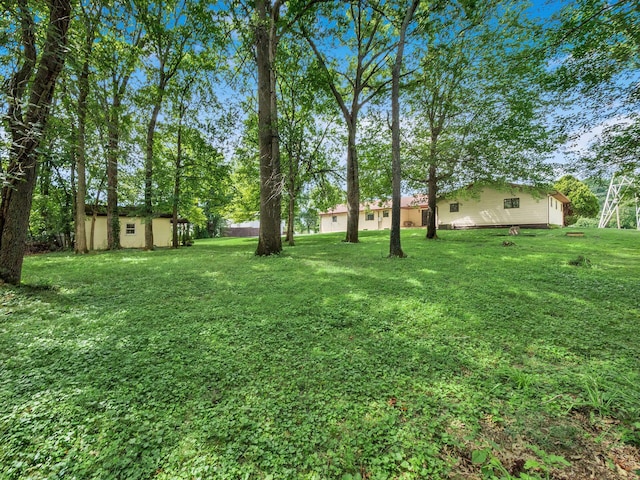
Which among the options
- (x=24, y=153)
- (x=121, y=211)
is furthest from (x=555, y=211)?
(x=121, y=211)

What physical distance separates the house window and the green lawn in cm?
1967

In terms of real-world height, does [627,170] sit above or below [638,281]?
above

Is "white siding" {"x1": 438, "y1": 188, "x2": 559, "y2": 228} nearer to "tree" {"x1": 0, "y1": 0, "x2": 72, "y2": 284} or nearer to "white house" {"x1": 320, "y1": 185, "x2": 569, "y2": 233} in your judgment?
"white house" {"x1": 320, "y1": 185, "x2": 569, "y2": 233}

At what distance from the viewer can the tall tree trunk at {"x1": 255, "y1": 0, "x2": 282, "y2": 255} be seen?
8680 millimetres

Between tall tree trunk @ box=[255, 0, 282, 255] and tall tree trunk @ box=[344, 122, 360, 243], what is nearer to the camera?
tall tree trunk @ box=[255, 0, 282, 255]

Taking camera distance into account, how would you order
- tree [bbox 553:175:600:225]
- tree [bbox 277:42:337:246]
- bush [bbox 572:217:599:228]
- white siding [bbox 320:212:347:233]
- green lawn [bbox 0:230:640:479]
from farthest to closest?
white siding [bbox 320:212:347:233] → bush [bbox 572:217:599:228] → tree [bbox 553:175:600:225] → tree [bbox 277:42:337:246] → green lawn [bbox 0:230:640:479]

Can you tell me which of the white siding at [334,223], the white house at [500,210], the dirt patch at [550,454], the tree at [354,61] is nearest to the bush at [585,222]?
the white house at [500,210]

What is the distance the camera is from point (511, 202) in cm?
2111

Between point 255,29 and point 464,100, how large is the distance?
28.4 ft

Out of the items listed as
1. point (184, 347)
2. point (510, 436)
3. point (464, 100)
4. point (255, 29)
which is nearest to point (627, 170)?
point (510, 436)

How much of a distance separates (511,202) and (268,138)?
68.8 ft

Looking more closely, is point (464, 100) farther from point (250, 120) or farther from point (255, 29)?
point (250, 120)

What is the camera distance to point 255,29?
8086 millimetres

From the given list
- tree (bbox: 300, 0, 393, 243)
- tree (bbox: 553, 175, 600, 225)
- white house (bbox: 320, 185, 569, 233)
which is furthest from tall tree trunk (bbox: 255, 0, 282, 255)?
tree (bbox: 553, 175, 600, 225)
